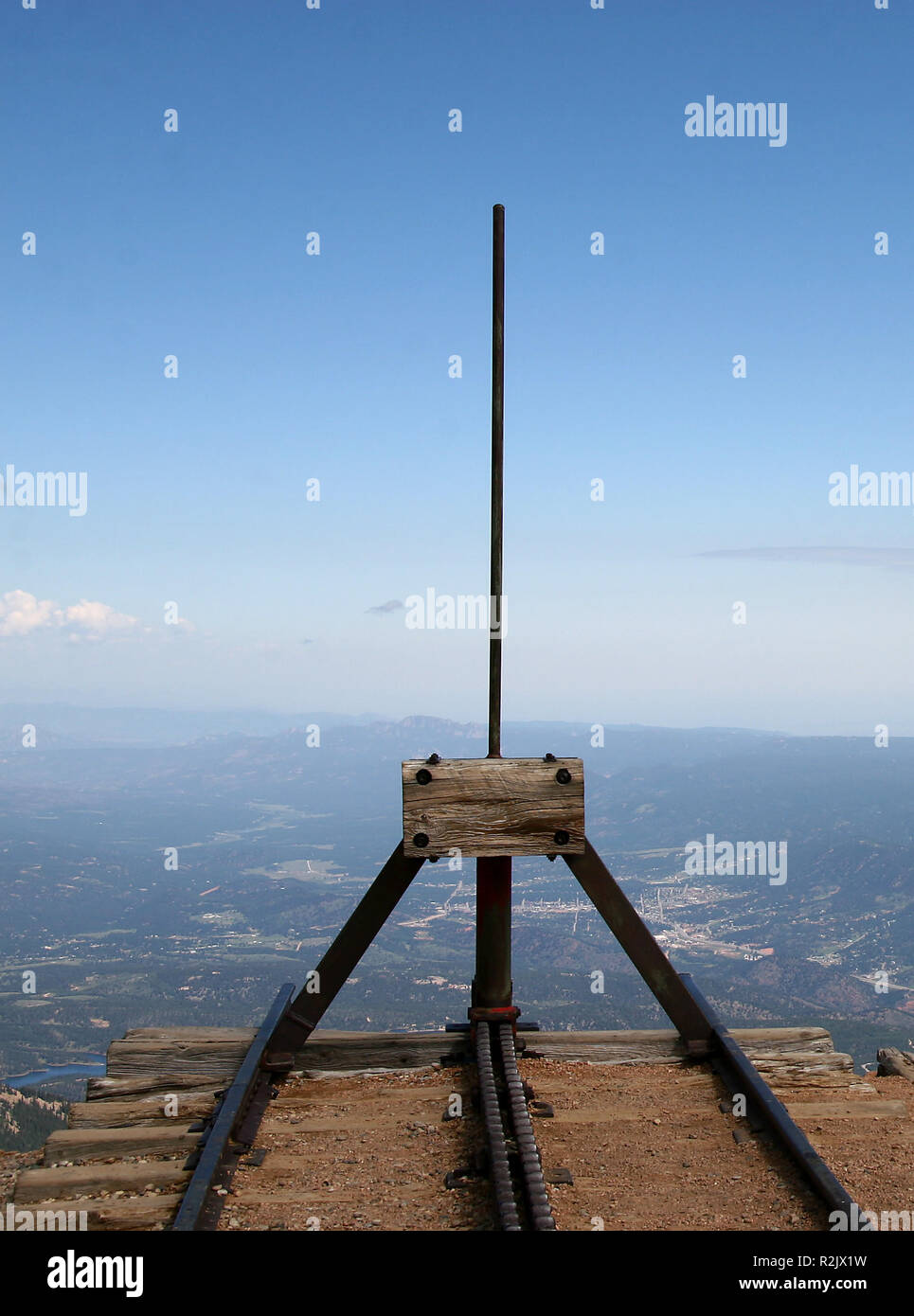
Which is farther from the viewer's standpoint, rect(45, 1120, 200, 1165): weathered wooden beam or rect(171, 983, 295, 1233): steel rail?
rect(45, 1120, 200, 1165): weathered wooden beam

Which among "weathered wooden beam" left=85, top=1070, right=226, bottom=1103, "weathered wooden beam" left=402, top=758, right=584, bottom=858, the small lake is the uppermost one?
"weathered wooden beam" left=402, top=758, right=584, bottom=858

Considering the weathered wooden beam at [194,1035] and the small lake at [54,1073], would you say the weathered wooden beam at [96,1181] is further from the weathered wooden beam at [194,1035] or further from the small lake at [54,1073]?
the small lake at [54,1073]

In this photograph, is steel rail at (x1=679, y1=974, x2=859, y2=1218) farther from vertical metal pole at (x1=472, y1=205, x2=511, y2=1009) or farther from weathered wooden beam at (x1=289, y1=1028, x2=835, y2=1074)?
vertical metal pole at (x1=472, y1=205, x2=511, y2=1009)

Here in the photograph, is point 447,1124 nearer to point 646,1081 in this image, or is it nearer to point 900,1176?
point 646,1081

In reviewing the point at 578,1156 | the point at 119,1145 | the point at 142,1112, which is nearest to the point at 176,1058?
the point at 142,1112

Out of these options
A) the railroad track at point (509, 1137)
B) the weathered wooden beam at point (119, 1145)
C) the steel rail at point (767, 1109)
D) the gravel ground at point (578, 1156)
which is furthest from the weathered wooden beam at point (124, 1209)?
the steel rail at point (767, 1109)

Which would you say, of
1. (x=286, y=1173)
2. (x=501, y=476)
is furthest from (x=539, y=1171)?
(x=501, y=476)

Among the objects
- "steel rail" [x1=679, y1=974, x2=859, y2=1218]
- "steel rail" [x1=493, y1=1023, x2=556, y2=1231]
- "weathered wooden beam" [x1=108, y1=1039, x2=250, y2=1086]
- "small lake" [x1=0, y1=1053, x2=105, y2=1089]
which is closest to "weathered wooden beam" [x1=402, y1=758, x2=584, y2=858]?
"steel rail" [x1=493, y1=1023, x2=556, y2=1231]
